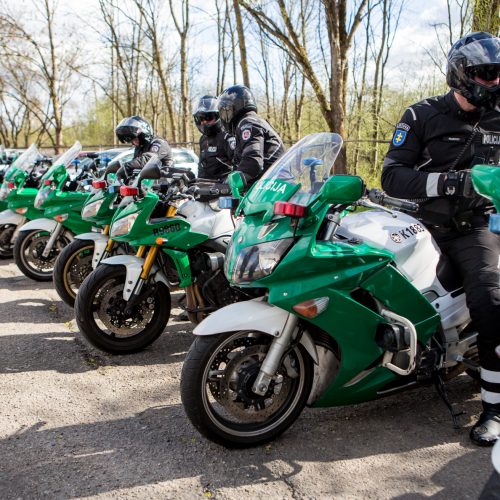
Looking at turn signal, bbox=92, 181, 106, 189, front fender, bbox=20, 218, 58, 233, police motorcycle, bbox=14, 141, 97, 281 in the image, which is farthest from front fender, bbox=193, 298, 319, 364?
front fender, bbox=20, 218, 58, 233

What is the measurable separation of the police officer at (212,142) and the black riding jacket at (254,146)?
863 millimetres

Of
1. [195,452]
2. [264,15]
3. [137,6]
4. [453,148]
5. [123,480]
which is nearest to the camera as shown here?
[123,480]

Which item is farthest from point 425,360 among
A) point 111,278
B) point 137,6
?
point 137,6

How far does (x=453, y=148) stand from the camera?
3184 millimetres

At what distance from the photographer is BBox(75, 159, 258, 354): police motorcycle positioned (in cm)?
422

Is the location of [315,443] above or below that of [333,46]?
below

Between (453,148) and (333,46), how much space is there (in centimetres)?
665

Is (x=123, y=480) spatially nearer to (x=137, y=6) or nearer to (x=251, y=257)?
(x=251, y=257)

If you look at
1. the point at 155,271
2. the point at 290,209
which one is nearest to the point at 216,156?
the point at 155,271

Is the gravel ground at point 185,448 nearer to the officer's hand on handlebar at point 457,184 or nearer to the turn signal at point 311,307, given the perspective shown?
the turn signal at point 311,307

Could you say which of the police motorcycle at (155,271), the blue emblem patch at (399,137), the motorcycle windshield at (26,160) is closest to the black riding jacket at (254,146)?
the police motorcycle at (155,271)

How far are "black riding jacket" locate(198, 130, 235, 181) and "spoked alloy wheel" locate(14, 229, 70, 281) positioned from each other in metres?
1.92

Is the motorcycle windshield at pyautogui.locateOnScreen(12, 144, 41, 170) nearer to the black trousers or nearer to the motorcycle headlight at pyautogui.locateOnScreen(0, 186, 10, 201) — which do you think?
the motorcycle headlight at pyautogui.locateOnScreen(0, 186, 10, 201)

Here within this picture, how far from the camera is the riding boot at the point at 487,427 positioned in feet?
9.37
